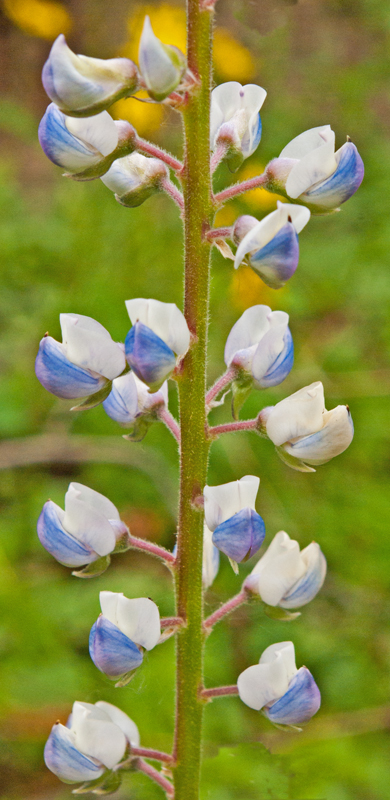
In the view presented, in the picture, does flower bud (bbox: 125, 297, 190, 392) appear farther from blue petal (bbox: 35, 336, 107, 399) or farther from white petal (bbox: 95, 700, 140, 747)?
white petal (bbox: 95, 700, 140, 747)

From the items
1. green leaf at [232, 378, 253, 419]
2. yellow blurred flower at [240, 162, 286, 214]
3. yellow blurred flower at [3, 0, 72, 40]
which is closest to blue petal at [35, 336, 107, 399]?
green leaf at [232, 378, 253, 419]

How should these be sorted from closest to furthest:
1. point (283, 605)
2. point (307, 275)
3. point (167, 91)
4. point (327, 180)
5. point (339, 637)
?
1. point (167, 91)
2. point (327, 180)
3. point (283, 605)
4. point (339, 637)
5. point (307, 275)

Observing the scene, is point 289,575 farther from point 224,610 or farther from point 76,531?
point 76,531

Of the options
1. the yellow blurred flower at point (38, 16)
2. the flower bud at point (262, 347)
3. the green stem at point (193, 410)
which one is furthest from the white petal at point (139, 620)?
the yellow blurred flower at point (38, 16)

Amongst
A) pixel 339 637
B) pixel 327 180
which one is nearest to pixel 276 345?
pixel 327 180

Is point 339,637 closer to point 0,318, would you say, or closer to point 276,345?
point 276,345

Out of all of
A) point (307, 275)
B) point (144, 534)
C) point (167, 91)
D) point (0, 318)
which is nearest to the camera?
point (167, 91)

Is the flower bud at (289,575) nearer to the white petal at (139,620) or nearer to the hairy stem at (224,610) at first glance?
the hairy stem at (224,610)
